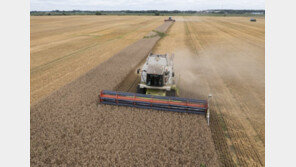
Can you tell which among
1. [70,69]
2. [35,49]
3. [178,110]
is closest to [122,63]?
[70,69]

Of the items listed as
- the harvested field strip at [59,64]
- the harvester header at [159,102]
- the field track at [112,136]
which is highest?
the harvested field strip at [59,64]

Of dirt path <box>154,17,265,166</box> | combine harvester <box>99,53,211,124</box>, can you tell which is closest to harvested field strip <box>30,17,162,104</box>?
combine harvester <box>99,53,211,124</box>

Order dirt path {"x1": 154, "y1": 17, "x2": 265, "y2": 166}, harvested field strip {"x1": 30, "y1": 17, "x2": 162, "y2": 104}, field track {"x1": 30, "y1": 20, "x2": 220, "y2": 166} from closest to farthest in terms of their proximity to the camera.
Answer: field track {"x1": 30, "y1": 20, "x2": 220, "y2": 166}, dirt path {"x1": 154, "y1": 17, "x2": 265, "y2": 166}, harvested field strip {"x1": 30, "y1": 17, "x2": 162, "y2": 104}

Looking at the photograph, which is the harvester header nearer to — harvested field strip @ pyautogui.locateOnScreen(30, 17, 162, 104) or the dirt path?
the dirt path

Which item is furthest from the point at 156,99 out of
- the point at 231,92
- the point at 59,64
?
the point at 59,64

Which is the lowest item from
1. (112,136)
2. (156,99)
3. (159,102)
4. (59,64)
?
(112,136)

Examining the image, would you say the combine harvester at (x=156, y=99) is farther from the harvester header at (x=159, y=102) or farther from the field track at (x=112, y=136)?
the field track at (x=112, y=136)

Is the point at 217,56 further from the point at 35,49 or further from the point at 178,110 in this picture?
the point at 35,49

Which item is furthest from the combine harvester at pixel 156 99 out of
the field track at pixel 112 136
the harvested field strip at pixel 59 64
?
the harvested field strip at pixel 59 64

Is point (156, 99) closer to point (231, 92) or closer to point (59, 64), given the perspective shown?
point (231, 92)
